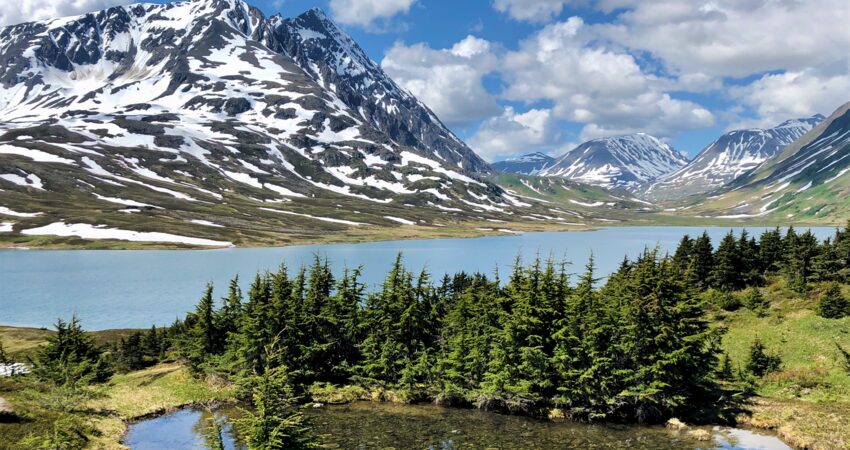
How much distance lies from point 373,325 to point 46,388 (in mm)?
23189

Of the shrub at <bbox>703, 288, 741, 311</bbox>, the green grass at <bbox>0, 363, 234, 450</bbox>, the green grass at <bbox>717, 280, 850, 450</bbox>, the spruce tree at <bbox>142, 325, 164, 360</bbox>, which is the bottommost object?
the spruce tree at <bbox>142, 325, 164, 360</bbox>

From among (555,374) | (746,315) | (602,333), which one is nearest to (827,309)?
(746,315)

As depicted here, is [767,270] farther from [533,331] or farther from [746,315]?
[533,331]

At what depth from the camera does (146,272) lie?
130750 mm

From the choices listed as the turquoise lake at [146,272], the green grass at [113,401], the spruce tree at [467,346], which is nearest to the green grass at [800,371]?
the turquoise lake at [146,272]

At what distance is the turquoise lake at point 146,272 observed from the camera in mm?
89500

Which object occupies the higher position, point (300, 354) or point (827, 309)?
point (827, 309)

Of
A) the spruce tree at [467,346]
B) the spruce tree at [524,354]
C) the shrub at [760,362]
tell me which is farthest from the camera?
the shrub at [760,362]

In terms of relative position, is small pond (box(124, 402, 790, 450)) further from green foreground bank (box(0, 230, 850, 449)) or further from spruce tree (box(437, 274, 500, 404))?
spruce tree (box(437, 274, 500, 404))

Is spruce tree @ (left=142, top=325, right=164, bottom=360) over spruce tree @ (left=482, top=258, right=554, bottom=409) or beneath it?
beneath

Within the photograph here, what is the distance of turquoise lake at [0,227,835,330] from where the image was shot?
294ft

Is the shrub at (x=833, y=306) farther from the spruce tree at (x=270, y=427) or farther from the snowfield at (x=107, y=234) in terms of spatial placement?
the snowfield at (x=107, y=234)

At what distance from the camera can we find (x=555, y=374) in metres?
38.8

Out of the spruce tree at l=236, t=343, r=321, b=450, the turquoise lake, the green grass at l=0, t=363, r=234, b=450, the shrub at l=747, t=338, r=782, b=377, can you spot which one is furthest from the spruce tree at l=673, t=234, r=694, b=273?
the spruce tree at l=236, t=343, r=321, b=450
